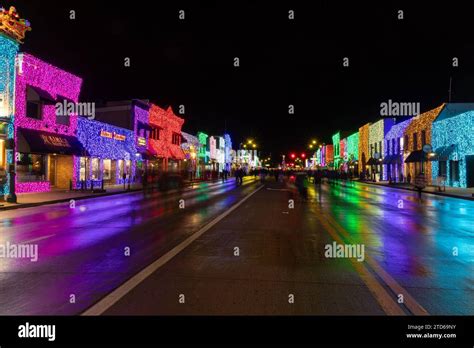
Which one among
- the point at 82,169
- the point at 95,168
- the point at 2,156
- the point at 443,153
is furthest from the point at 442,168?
the point at 2,156

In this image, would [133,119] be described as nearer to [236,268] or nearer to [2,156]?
[2,156]

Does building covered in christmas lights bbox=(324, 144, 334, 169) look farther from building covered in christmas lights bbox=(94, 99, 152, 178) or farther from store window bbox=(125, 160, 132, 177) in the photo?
store window bbox=(125, 160, 132, 177)

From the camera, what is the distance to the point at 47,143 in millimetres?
27672

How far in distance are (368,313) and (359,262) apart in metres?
2.97

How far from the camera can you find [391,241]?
10414mm

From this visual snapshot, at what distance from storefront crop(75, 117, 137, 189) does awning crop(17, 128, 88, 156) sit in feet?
2.88

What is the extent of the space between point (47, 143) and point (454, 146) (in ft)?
105

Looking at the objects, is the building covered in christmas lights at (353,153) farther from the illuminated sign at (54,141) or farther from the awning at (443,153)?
the illuminated sign at (54,141)

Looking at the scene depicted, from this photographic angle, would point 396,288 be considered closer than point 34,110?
Yes

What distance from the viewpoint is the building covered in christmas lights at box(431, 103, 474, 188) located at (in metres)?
34.9

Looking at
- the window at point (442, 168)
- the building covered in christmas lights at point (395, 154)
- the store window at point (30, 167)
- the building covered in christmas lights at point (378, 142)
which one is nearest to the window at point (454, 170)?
the window at point (442, 168)

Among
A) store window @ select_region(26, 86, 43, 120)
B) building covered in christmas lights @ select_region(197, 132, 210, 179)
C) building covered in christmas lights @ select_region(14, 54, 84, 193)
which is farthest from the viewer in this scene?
building covered in christmas lights @ select_region(197, 132, 210, 179)

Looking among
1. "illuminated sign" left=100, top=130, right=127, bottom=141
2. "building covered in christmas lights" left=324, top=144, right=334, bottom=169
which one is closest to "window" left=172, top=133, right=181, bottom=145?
"illuminated sign" left=100, top=130, right=127, bottom=141

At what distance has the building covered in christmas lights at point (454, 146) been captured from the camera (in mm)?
34938
